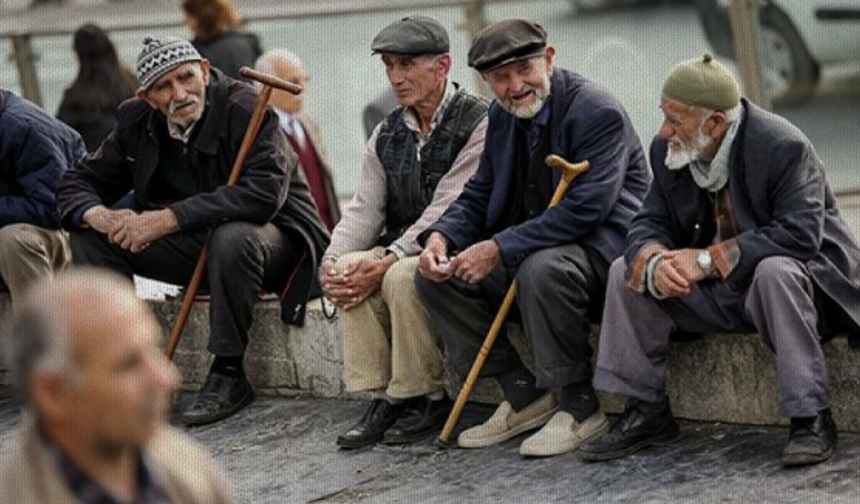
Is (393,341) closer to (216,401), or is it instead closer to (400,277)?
(400,277)

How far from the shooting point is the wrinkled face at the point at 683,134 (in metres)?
6.78

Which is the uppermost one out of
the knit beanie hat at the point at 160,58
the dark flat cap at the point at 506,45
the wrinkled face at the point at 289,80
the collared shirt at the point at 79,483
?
the knit beanie hat at the point at 160,58

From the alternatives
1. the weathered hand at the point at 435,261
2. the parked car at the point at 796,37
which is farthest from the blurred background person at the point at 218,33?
the weathered hand at the point at 435,261

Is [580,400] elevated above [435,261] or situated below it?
below

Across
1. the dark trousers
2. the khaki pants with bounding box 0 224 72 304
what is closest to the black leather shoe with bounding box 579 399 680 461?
the dark trousers

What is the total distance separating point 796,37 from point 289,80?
2.97 m

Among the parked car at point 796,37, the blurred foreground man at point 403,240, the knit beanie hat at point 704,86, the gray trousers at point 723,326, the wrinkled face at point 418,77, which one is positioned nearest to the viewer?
the gray trousers at point 723,326

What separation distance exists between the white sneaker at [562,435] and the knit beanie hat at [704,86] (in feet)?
3.67

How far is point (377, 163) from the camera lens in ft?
26.0

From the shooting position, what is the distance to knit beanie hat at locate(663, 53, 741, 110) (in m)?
6.72

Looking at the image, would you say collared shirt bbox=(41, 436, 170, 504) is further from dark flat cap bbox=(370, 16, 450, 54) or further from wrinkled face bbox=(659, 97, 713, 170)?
dark flat cap bbox=(370, 16, 450, 54)

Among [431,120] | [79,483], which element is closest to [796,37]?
[431,120]

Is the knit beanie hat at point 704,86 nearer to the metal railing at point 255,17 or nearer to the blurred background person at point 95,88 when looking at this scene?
the blurred background person at point 95,88

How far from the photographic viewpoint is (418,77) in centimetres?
769
